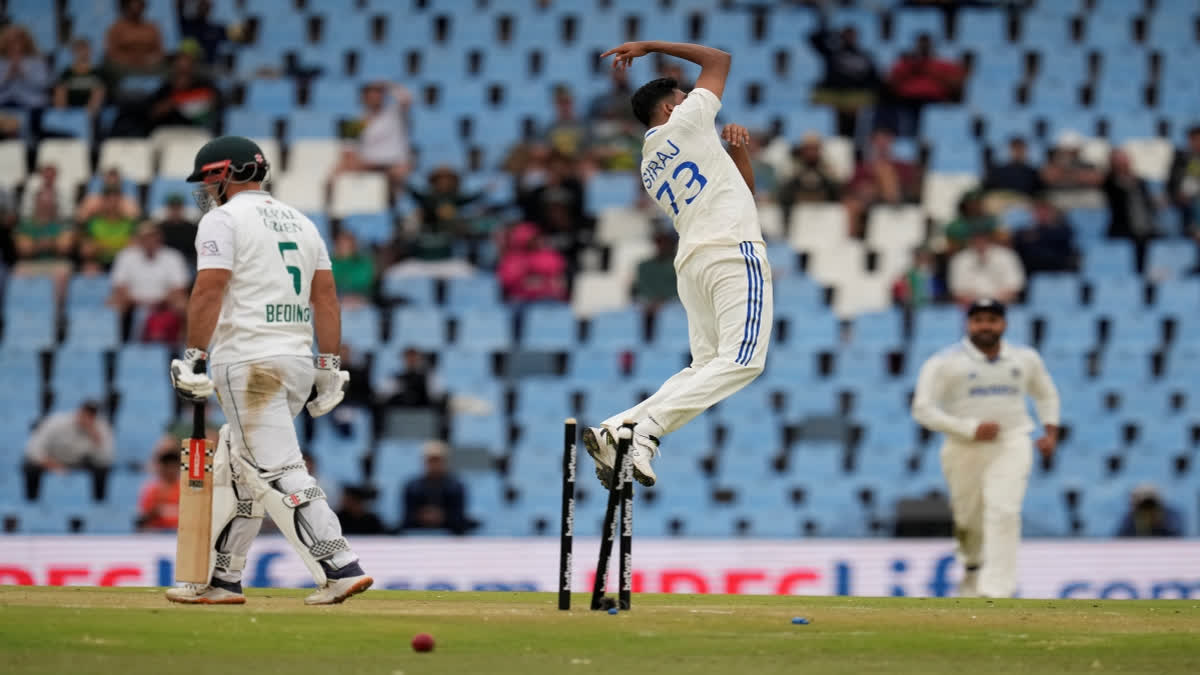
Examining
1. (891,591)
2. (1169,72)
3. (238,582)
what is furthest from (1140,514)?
(238,582)

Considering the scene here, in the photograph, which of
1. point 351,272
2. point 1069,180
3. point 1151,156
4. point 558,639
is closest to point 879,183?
point 1069,180

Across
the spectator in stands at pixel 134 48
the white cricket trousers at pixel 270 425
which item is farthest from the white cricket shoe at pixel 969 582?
the spectator in stands at pixel 134 48

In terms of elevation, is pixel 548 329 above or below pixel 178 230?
below

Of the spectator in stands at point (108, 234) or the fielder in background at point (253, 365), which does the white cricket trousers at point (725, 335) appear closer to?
the fielder in background at point (253, 365)

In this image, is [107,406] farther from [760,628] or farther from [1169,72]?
[1169,72]

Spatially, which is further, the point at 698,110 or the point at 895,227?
the point at 895,227

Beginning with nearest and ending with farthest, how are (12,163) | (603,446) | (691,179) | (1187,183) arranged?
(603,446) < (691,179) < (1187,183) < (12,163)

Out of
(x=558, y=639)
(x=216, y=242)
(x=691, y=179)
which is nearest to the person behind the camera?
(x=558, y=639)

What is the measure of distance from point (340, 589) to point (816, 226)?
36.3 feet

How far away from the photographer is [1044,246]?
17.3 meters

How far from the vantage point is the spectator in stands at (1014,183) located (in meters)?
17.9

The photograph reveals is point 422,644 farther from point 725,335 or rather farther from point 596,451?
point 725,335

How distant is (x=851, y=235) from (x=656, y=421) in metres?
10.4

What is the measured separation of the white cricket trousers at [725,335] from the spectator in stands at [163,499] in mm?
7379
